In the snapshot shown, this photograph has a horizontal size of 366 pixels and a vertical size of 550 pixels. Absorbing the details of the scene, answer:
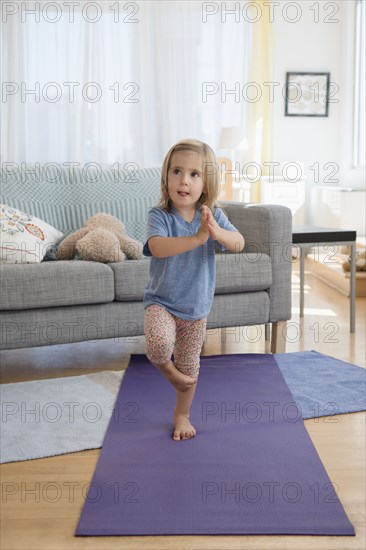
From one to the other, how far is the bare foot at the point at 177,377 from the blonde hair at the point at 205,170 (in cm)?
45

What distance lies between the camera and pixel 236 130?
6.69m

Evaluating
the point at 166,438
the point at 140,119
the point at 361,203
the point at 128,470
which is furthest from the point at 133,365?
the point at 140,119

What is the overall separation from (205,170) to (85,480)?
88 centimetres

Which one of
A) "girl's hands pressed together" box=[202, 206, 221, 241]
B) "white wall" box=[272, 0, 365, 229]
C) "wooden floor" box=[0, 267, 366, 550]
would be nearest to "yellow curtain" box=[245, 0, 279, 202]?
"white wall" box=[272, 0, 365, 229]

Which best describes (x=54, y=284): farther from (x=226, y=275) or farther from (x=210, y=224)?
(x=210, y=224)

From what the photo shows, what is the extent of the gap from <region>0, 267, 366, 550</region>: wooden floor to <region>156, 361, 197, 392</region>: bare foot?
0.99 feet

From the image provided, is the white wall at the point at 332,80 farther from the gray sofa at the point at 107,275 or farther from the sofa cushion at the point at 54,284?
the sofa cushion at the point at 54,284

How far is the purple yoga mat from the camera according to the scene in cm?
165

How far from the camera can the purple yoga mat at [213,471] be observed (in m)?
1.65

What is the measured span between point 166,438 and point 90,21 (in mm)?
5423

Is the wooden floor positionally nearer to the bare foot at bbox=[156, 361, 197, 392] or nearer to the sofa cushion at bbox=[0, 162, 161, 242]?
the bare foot at bbox=[156, 361, 197, 392]

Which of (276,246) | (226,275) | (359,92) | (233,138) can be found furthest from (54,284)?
(359,92)

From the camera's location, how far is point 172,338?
2.10 meters

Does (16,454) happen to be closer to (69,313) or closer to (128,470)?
(128,470)
